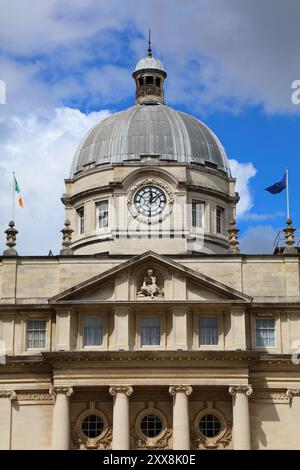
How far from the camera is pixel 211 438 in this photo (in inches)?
2470

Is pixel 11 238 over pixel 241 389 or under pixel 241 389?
over

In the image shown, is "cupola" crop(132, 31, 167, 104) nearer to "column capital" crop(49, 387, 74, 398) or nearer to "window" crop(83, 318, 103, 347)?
"window" crop(83, 318, 103, 347)

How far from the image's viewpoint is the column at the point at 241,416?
200 ft

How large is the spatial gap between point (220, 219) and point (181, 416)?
1898 cm

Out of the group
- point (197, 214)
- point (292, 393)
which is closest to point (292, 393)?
point (292, 393)

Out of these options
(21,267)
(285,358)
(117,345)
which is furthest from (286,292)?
(21,267)

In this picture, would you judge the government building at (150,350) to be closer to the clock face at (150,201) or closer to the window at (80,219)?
the clock face at (150,201)

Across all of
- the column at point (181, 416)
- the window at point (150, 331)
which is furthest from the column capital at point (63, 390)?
the column at point (181, 416)

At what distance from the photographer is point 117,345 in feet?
206

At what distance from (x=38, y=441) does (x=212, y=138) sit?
1058 inches

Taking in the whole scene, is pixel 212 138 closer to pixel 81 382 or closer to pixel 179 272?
pixel 179 272

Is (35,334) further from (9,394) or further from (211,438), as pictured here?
(211,438)
